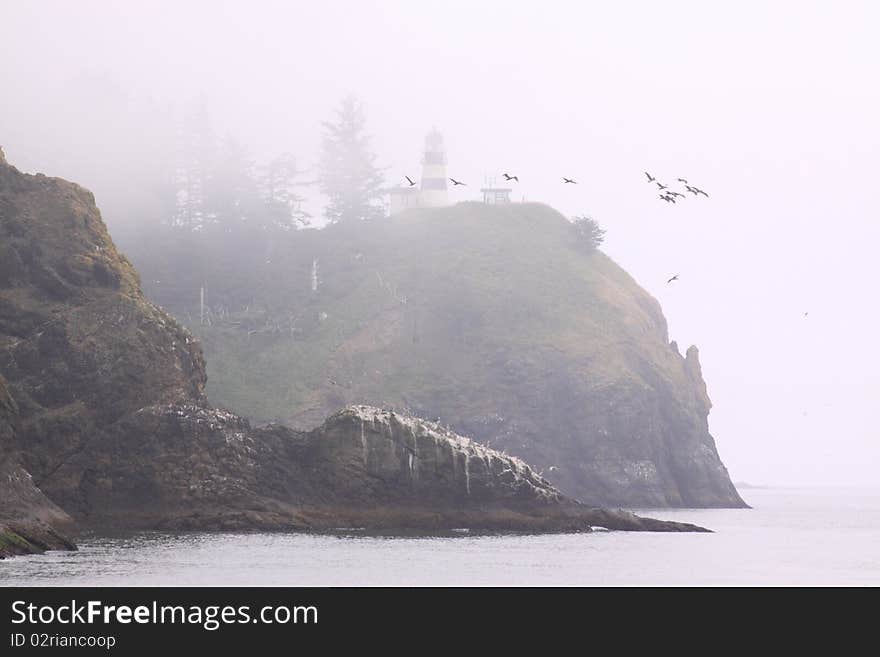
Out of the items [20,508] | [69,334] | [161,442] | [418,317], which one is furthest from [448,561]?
[418,317]

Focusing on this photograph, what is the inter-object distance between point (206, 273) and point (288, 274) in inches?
374

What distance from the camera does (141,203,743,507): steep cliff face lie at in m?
157

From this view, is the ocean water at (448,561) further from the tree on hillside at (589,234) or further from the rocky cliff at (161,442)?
the tree on hillside at (589,234)

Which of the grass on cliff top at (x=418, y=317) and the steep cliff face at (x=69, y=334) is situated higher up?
the grass on cliff top at (x=418, y=317)

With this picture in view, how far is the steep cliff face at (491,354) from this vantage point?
15675cm

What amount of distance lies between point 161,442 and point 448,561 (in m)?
23.6

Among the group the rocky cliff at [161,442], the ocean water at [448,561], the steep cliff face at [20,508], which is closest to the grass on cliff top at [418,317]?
the rocky cliff at [161,442]

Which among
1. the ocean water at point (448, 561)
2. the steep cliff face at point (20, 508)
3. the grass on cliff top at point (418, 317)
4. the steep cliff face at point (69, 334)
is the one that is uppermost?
the grass on cliff top at point (418, 317)

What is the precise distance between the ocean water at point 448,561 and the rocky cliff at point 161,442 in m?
4.04

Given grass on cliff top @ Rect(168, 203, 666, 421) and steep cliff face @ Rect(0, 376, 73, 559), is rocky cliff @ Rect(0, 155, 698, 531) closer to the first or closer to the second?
steep cliff face @ Rect(0, 376, 73, 559)

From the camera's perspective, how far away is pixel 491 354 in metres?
167

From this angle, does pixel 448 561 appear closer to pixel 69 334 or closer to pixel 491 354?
pixel 69 334
